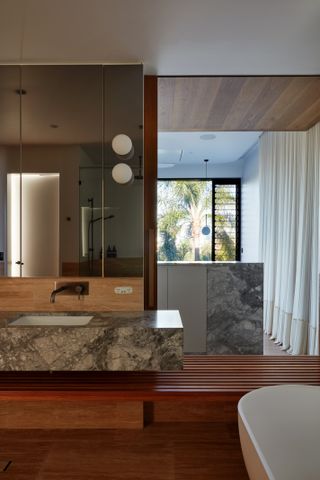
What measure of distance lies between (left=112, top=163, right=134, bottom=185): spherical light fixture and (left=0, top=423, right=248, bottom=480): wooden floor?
164cm

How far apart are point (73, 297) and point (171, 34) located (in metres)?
1.77

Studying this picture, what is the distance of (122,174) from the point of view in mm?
2562

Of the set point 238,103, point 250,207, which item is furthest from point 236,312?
point 250,207

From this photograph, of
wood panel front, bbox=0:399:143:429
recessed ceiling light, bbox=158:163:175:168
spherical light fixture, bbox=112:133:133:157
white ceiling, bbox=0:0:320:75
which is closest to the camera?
white ceiling, bbox=0:0:320:75

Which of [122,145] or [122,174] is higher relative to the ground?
[122,145]

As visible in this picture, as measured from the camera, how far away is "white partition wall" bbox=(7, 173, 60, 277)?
2590mm

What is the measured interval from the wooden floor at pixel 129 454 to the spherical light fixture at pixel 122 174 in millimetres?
1642

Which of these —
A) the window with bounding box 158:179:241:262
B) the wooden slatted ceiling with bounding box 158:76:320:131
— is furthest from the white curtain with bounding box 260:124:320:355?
the window with bounding box 158:179:241:262

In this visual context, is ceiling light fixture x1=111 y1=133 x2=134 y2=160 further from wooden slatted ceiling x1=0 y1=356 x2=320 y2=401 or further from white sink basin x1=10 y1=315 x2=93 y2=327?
wooden slatted ceiling x1=0 y1=356 x2=320 y2=401

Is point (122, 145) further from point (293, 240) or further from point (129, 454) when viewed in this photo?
point (293, 240)

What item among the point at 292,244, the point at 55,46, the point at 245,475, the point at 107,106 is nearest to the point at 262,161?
the point at 292,244

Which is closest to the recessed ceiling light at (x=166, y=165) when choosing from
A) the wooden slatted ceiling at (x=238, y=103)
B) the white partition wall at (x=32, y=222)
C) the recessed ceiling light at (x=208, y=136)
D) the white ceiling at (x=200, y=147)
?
the white ceiling at (x=200, y=147)

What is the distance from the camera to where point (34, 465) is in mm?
2031

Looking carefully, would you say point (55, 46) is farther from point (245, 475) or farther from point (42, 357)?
point (245, 475)
